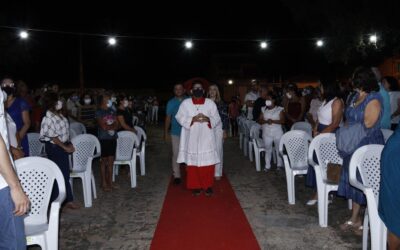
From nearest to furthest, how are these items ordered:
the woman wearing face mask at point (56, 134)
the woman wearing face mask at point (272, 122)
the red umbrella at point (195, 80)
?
the woman wearing face mask at point (56, 134), the red umbrella at point (195, 80), the woman wearing face mask at point (272, 122)

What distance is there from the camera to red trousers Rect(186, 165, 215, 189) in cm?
695

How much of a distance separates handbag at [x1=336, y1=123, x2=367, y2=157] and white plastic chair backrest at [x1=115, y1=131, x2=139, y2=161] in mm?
4126

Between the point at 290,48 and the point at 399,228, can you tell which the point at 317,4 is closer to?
the point at 290,48

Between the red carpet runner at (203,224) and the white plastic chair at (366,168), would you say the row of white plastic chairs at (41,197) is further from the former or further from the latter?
the white plastic chair at (366,168)

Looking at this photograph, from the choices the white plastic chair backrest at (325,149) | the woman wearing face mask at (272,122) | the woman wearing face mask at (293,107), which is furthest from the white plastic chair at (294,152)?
the woman wearing face mask at (293,107)

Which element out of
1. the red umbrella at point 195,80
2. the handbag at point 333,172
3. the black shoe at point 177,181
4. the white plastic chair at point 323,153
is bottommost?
the black shoe at point 177,181

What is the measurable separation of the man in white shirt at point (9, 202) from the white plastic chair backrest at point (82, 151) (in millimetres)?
3670

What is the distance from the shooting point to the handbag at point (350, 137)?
4.52 metres

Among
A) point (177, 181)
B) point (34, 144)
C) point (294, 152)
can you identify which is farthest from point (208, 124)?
point (34, 144)

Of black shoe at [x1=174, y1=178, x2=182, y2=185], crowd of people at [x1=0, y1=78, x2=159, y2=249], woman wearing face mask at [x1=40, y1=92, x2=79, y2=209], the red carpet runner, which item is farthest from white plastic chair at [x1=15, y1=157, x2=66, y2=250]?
black shoe at [x1=174, y1=178, x2=182, y2=185]

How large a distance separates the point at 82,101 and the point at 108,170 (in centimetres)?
577

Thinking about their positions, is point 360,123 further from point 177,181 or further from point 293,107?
point 293,107

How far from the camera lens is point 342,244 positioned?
4609mm

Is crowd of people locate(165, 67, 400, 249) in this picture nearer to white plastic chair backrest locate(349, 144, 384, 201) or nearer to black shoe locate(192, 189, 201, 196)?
black shoe locate(192, 189, 201, 196)
